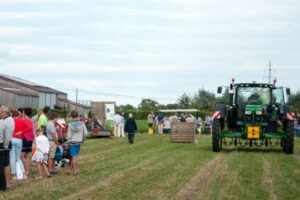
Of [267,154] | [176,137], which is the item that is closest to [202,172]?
[267,154]

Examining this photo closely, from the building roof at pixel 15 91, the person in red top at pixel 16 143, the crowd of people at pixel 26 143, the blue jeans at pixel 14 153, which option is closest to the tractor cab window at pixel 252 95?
the crowd of people at pixel 26 143

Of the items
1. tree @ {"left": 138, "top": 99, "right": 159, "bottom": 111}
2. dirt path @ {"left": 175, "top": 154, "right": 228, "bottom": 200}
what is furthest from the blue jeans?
tree @ {"left": 138, "top": 99, "right": 159, "bottom": 111}

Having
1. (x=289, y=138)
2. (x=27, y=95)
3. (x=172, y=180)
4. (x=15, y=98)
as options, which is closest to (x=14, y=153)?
(x=172, y=180)

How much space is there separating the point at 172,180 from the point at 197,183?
793mm

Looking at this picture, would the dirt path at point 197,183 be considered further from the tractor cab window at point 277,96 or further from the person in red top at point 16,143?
the tractor cab window at point 277,96

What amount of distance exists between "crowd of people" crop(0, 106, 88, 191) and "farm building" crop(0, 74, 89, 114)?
164 ft

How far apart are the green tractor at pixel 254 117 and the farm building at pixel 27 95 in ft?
140

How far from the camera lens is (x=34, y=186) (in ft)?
46.2

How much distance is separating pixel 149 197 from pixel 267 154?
1254 cm

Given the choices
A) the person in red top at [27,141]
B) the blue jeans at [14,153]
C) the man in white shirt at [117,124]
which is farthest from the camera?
the man in white shirt at [117,124]

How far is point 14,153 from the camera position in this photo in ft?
50.1

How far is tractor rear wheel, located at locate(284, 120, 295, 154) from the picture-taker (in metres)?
24.3

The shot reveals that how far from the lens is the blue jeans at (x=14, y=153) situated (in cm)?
1520

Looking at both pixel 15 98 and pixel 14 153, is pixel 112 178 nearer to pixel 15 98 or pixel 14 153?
pixel 14 153
